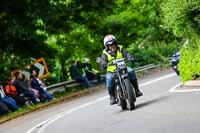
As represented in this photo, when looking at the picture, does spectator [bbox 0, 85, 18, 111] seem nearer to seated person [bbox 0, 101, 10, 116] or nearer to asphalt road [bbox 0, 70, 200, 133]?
seated person [bbox 0, 101, 10, 116]

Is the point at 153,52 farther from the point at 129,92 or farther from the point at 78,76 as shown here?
the point at 129,92

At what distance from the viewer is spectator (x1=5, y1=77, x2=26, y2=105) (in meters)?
24.1

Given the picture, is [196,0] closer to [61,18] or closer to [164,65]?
[61,18]

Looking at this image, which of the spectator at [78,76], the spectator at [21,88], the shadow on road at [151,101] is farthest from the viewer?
the spectator at [78,76]

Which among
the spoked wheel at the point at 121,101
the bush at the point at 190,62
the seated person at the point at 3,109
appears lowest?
the seated person at the point at 3,109

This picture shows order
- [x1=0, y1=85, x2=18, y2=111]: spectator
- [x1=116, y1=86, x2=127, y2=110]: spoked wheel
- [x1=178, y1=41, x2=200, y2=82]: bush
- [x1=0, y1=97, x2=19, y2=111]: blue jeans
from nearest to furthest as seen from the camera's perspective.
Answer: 1. [x1=116, y1=86, x2=127, y2=110]: spoked wheel
2. [x1=178, y1=41, x2=200, y2=82]: bush
3. [x1=0, y1=85, x2=18, y2=111]: spectator
4. [x1=0, y1=97, x2=19, y2=111]: blue jeans

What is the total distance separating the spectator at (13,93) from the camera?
24.1 m

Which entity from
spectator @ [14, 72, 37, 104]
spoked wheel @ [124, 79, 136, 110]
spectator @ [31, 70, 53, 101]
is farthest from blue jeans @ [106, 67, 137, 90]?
spectator @ [31, 70, 53, 101]

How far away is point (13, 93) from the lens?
2417 centimetres

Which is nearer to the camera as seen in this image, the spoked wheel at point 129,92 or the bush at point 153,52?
the spoked wheel at point 129,92

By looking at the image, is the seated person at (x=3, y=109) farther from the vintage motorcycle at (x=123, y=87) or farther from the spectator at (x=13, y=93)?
the vintage motorcycle at (x=123, y=87)

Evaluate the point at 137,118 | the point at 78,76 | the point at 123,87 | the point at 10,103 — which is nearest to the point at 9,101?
the point at 10,103

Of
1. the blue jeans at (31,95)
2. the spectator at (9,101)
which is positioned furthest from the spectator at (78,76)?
the spectator at (9,101)

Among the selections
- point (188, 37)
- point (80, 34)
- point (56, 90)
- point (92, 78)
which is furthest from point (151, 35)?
point (188, 37)
